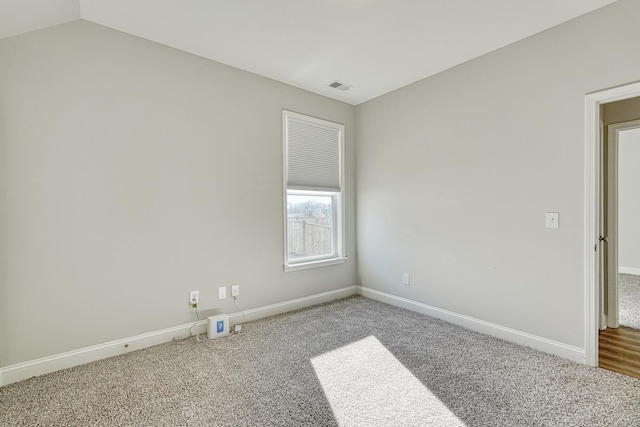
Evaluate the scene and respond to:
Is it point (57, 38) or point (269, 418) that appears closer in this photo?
point (269, 418)

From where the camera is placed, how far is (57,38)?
227 cm

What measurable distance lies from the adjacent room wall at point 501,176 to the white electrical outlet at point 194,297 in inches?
88.1

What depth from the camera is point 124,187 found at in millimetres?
2525

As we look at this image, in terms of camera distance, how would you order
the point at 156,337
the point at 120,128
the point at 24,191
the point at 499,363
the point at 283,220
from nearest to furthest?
the point at 24,191 → the point at 499,363 → the point at 120,128 → the point at 156,337 → the point at 283,220

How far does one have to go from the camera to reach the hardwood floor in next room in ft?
7.37

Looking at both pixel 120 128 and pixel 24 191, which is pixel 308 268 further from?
pixel 24 191

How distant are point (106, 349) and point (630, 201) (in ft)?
27.8

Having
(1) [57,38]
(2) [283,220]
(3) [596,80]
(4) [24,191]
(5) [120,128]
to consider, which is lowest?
(2) [283,220]

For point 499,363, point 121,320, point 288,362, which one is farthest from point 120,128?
point 499,363

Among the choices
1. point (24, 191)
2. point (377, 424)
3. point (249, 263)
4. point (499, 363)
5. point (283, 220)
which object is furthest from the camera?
point (283, 220)

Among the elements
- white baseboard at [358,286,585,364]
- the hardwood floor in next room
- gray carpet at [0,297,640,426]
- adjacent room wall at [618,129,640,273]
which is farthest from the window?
adjacent room wall at [618,129,640,273]

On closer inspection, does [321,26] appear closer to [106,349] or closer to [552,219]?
[552,219]

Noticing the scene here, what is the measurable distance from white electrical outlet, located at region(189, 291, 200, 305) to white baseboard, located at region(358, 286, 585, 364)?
2.22 meters

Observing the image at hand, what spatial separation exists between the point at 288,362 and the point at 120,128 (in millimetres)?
2369
